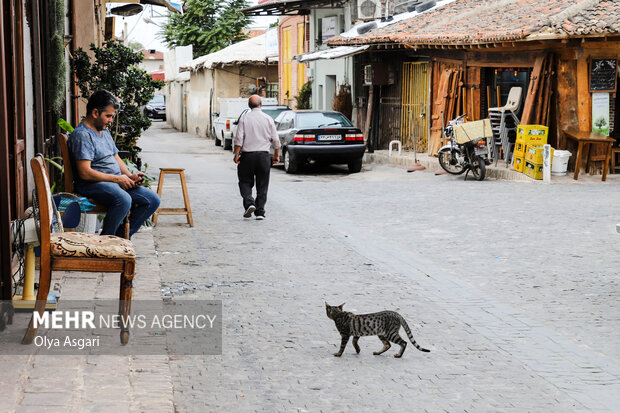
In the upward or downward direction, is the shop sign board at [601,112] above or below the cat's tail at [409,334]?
above

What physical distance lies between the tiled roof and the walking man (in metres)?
7.20

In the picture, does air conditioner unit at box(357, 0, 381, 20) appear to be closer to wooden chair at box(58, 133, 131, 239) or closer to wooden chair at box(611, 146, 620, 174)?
wooden chair at box(611, 146, 620, 174)

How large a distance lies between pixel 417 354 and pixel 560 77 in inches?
541

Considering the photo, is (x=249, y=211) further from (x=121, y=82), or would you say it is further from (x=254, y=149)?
(x=121, y=82)

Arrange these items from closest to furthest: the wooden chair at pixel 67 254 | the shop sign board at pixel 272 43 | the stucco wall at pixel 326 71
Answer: the wooden chair at pixel 67 254 < the stucco wall at pixel 326 71 < the shop sign board at pixel 272 43

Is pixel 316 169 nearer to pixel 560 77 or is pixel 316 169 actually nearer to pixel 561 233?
pixel 560 77

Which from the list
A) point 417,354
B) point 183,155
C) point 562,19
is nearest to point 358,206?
point 562,19

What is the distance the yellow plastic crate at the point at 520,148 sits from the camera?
17.9m

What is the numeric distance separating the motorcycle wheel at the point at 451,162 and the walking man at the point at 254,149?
23.7 feet

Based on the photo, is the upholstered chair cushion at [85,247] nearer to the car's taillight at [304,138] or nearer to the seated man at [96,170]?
the seated man at [96,170]

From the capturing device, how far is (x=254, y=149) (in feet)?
40.8

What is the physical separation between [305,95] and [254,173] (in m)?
21.7

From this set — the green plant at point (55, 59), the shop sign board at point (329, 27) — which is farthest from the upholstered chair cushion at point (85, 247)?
the shop sign board at point (329, 27)

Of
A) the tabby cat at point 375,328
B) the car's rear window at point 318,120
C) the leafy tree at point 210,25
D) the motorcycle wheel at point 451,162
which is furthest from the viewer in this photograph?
the leafy tree at point 210,25
